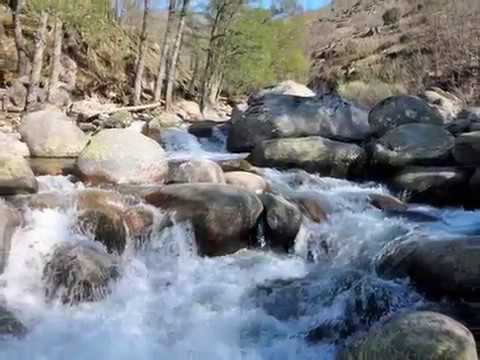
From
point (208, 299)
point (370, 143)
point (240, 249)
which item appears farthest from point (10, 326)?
point (370, 143)

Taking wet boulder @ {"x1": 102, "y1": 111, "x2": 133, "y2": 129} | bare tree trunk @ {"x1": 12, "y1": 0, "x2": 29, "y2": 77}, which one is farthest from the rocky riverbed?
bare tree trunk @ {"x1": 12, "y1": 0, "x2": 29, "y2": 77}

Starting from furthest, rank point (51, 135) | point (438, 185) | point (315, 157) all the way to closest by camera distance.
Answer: point (51, 135)
point (315, 157)
point (438, 185)

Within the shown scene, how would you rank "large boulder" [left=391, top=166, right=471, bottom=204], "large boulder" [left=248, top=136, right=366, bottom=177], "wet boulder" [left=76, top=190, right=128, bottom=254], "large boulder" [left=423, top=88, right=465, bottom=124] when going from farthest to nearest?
"large boulder" [left=423, top=88, right=465, bottom=124]
"large boulder" [left=248, top=136, right=366, bottom=177]
"large boulder" [left=391, top=166, right=471, bottom=204]
"wet boulder" [left=76, top=190, right=128, bottom=254]

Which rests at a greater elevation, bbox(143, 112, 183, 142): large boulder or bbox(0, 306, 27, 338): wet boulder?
bbox(143, 112, 183, 142): large boulder

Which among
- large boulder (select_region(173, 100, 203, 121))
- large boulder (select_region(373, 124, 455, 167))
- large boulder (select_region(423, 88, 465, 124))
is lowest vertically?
large boulder (select_region(173, 100, 203, 121))

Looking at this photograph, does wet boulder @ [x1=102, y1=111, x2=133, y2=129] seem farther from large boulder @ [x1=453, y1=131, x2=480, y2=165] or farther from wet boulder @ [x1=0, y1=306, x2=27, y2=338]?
wet boulder @ [x1=0, y1=306, x2=27, y2=338]

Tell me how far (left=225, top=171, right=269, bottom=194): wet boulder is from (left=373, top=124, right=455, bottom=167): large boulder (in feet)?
7.45

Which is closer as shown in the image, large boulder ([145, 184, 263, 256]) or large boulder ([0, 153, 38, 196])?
large boulder ([145, 184, 263, 256])

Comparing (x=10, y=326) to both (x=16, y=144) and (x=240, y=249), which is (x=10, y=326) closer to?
(x=240, y=249)

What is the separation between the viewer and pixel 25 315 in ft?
16.9

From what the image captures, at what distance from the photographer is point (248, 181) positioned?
838 centimetres

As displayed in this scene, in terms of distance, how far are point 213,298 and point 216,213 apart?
120 cm

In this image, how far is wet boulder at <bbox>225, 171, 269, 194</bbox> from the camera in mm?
8234

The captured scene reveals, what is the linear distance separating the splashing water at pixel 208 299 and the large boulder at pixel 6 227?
0.27 ft
